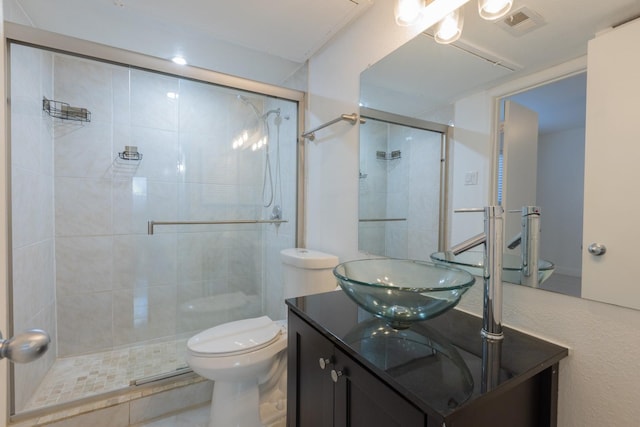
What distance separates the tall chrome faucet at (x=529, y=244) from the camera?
0.82 meters

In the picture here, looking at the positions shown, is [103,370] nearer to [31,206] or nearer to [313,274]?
[31,206]

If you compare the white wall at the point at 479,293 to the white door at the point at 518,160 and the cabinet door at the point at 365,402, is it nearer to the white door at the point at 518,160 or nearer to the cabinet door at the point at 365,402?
the white door at the point at 518,160

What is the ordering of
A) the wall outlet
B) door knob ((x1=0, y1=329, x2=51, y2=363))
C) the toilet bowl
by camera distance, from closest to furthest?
1. door knob ((x1=0, y1=329, x2=51, y2=363))
2. the wall outlet
3. the toilet bowl

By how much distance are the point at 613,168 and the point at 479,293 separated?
51 centimetres

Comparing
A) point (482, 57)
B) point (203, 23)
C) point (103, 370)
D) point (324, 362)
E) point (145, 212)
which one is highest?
point (203, 23)

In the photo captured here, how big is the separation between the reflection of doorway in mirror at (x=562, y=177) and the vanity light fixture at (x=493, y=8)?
27cm

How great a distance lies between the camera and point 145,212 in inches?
86.7

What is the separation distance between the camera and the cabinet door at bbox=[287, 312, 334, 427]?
860mm

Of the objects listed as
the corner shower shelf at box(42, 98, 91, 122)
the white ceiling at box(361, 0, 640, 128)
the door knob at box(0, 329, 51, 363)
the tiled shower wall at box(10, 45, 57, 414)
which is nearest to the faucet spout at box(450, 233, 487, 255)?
the white ceiling at box(361, 0, 640, 128)

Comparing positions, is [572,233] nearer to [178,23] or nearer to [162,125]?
[178,23]

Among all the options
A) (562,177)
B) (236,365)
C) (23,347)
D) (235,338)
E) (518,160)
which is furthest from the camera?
(235,338)

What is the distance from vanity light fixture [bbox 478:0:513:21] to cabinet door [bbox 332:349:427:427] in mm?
1104

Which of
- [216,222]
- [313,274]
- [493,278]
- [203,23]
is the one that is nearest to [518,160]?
[493,278]

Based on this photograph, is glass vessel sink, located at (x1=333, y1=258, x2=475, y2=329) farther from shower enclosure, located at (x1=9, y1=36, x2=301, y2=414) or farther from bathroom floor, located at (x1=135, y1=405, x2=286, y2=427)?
shower enclosure, located at (x1=9, y1=36, x2=301, y2=414)
